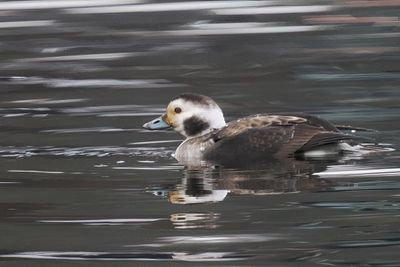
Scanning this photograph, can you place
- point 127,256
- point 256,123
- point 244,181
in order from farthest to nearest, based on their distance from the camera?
1. point 256,123
2. point 244,181
3. point 127,256

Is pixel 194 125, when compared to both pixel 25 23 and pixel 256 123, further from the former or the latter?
pixel 25 23

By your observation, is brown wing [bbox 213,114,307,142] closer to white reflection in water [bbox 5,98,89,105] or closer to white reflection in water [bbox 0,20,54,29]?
white reflection in water [bbox 5,98,89,105]

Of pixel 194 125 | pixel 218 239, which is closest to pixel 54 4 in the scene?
pixel 194 125

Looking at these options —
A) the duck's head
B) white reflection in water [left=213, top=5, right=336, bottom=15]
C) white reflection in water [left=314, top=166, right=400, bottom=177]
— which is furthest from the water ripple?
white reflection in water [left=213, top=5, right=336, bottom=15]

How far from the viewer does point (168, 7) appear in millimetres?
20891

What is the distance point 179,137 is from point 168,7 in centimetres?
914

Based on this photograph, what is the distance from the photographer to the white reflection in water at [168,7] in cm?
2067

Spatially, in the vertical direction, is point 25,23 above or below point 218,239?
above

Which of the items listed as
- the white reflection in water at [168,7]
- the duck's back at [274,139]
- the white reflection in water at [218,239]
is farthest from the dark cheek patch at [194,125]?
the white reflection in water at [168,7]

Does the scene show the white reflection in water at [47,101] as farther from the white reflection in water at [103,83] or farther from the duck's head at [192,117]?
the duck's head at [192,117]

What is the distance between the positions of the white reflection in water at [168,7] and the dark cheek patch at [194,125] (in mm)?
9659

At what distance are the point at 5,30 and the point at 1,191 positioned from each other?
1022 centimetres

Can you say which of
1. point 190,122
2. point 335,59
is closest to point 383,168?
point 190,122

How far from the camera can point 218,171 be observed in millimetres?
10000
